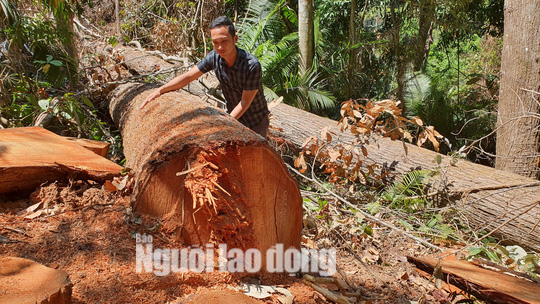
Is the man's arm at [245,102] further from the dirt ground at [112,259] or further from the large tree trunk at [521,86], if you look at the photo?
the large tree trunk at [521,86]

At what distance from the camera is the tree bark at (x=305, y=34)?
306 inches

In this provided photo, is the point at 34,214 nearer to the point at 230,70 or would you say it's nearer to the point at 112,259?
the point at 112,259

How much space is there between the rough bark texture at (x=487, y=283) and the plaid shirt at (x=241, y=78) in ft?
6.10

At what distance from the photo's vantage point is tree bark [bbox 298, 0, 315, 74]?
7.78 meters

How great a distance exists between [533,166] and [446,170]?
1450mm

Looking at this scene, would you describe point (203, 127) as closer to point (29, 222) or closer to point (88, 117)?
point (29, 222)

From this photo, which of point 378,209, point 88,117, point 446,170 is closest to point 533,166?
point 446,170

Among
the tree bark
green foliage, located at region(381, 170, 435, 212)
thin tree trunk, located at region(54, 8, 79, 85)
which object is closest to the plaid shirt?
green foliage, located at region(381, 170, 435, 212)

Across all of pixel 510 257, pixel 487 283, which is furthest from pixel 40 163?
pixel 510 257

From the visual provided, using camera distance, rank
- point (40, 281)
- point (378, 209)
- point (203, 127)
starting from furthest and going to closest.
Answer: point (378, 209) → point (203, 127) → point (40, 281)

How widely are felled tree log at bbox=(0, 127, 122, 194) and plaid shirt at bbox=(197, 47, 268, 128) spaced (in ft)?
3.89

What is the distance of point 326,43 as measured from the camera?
9.79 metres

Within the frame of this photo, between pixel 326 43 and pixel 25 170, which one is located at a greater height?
pixel 326 43

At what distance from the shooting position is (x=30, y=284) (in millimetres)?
1627
